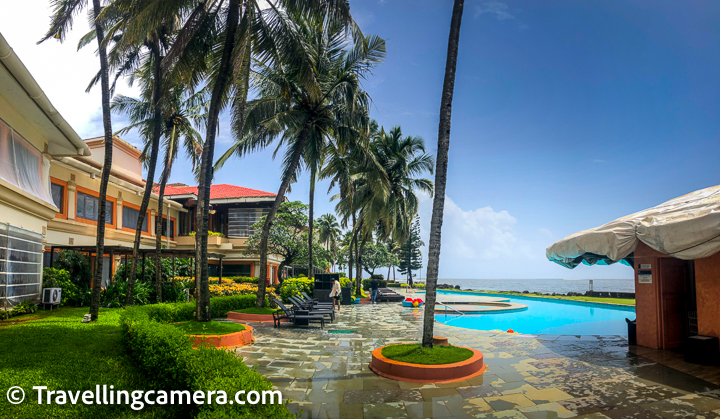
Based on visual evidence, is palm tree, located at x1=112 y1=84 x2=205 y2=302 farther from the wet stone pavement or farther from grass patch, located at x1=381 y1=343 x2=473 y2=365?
grass patch, located at x1=381 y1=343 x2=473 y2=365

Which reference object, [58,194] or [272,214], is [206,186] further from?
[58,194]

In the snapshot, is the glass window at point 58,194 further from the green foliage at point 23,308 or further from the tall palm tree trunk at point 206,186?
the tall palm tree trunk at point 206,186

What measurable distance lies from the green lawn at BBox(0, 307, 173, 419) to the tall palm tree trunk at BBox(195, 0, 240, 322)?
2366mm

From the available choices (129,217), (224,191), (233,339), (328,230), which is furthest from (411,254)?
(233,339)

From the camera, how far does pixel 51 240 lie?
56.6ft

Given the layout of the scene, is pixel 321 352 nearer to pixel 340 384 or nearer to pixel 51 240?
pixel 340 384

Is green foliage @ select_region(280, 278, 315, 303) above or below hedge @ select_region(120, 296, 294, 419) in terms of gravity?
below

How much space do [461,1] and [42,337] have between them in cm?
1009

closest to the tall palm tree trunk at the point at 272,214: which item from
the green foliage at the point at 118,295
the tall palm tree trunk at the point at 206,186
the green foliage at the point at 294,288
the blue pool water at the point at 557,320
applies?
the green foliage at the point at 294,288

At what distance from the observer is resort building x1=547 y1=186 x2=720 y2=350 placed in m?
7.57

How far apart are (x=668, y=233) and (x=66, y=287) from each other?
17.2 meters

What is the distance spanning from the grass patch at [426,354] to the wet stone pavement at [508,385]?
0.50 meters

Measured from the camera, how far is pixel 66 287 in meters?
14.1

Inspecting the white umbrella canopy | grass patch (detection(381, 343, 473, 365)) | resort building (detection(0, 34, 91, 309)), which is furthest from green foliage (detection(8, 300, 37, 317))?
the white umbrella canopy
